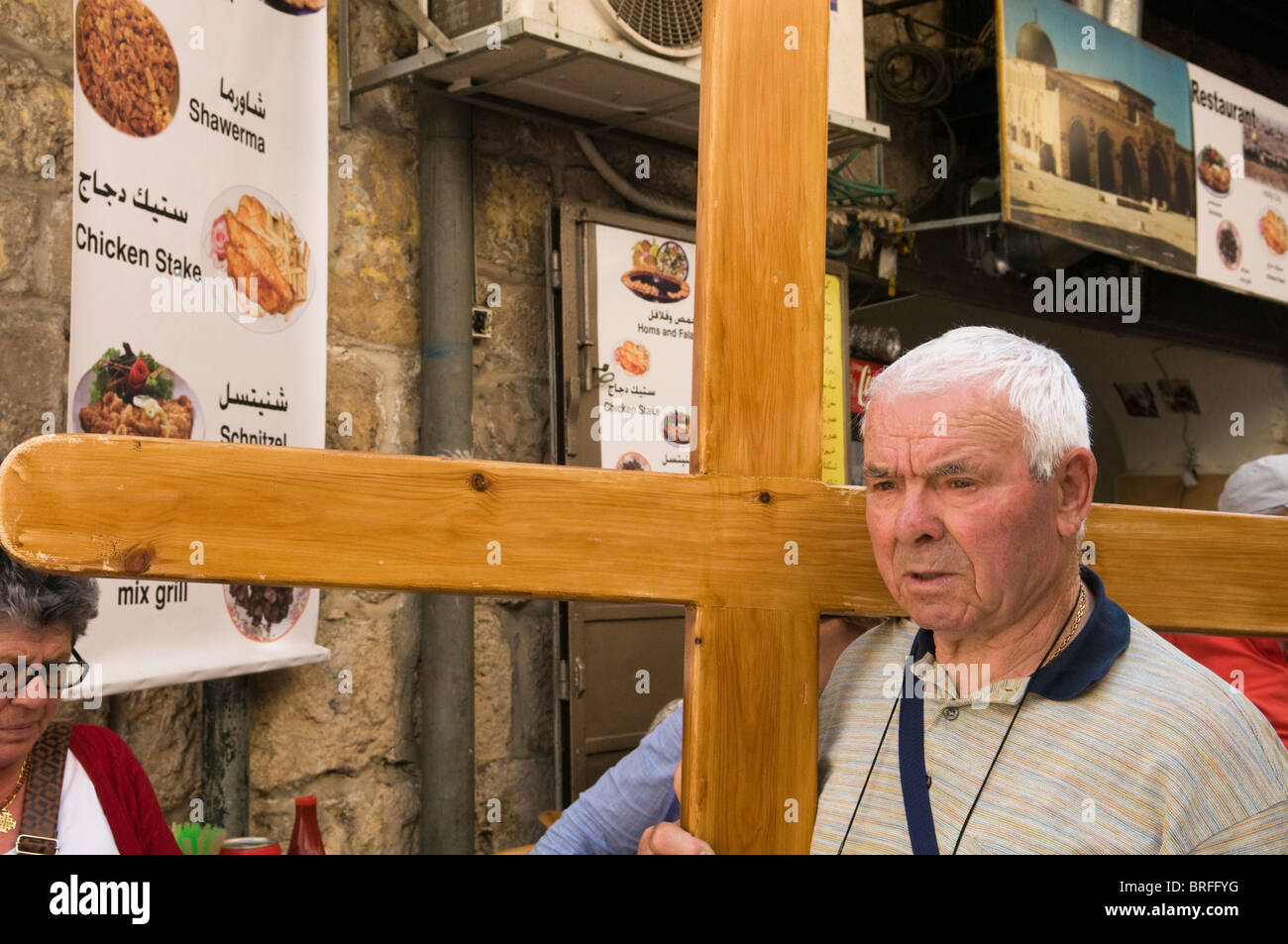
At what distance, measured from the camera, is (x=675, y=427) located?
399 centimetres

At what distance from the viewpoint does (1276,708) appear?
7.97 ft

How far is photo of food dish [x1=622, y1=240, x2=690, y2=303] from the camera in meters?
3.91

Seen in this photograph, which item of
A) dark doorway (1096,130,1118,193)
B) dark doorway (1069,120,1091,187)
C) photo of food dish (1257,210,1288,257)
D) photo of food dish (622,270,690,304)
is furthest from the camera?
photo of food dish (1257,210,1288,257)

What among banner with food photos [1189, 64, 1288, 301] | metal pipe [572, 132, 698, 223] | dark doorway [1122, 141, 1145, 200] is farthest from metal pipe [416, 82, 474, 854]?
banner with food photos [1189, 64, 1288, 301]

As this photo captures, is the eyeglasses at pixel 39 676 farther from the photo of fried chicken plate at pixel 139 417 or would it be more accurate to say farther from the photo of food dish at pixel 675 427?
the photo of food dish at pixel 675 427

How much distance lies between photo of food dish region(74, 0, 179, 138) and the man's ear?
195 cm

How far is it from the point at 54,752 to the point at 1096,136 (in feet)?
13.4

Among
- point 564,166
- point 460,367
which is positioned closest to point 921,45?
point 564,166

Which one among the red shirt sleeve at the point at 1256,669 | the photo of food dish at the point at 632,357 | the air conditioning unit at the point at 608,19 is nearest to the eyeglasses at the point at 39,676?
the air conditioning unit at the point at 608,19

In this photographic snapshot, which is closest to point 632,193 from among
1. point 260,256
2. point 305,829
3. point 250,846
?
point 260,256

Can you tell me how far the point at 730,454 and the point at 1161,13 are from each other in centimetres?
633

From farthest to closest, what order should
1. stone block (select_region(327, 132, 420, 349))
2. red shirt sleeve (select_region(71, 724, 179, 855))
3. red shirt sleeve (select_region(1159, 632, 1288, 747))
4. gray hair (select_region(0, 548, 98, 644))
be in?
stone block (select_region(327, 132, 420, 349)), red shirt sleeve (select_region(1159, 632, 1288, 747)), red shirt sleeve (select_region(71, 724, 179, 855)), gray hair (select_region(0, 548, 98, 644))

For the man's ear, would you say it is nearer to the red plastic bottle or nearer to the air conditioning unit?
the red plastic bottle
